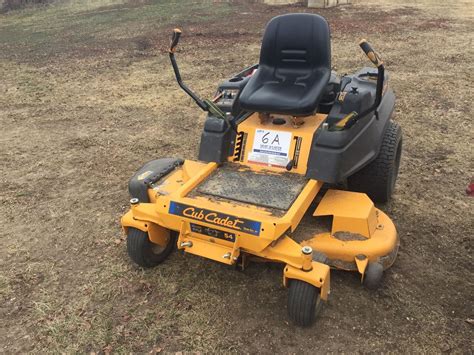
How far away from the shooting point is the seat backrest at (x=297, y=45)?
3633 millimetres

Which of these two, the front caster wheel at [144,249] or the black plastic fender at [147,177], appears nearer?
the front caster wheel at [144,249]

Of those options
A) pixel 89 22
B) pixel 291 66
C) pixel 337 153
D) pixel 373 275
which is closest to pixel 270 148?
pixel 337 153

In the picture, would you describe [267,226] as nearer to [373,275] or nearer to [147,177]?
[373,275]

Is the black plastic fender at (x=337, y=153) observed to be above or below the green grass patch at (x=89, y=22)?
above

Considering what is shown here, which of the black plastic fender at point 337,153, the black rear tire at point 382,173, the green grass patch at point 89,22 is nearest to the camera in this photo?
the black plastic fender at point 337,153

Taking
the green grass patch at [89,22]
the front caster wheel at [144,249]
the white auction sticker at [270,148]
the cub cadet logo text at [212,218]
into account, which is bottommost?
the green grass patch at [89,22]

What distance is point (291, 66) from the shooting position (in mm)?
3811

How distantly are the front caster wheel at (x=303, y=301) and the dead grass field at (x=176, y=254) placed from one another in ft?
0.49

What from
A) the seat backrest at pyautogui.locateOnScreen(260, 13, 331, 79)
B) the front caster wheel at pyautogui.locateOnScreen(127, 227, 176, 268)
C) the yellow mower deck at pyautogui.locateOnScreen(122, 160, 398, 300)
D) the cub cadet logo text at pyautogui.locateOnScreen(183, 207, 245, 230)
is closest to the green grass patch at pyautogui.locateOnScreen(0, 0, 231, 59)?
the seat backrest at pyautogui.locateOnScreen(260, 13, 331, 79)

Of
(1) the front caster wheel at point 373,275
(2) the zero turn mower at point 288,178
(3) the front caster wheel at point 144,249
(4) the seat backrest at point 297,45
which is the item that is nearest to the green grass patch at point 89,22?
(4) the seat backrest at point 297,45

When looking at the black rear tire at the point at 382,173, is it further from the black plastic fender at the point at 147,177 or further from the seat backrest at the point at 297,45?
the black plastic fender at the point at 147,177

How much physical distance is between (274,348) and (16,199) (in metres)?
3.13

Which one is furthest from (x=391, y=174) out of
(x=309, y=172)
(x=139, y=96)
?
(x=139, y=96)

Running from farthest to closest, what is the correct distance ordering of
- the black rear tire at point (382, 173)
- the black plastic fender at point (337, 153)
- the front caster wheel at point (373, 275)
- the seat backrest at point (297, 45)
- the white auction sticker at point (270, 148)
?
the black rear tire at point (382, 173) < the seat backrest at point (297, 45) < the white auction sticker at point (270, 148) < the black plastic fender at point (337, 153) < the front caster wheel at point (373, 275)
